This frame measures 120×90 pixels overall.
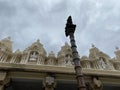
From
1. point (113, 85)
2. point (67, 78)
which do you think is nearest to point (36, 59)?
point (67, 78)

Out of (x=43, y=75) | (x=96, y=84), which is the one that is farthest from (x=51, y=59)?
(x=96, y=84)

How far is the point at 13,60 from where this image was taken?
50.7 feet

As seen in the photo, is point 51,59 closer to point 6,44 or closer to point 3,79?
point 6,44

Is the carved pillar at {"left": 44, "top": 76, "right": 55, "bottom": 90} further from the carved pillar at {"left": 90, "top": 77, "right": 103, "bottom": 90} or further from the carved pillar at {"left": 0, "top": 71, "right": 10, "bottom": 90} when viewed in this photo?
the carved pillar at {"left": 90, "top": 77, "right": 103, "bottom": 90}

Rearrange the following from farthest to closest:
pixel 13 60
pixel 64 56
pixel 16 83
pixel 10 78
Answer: pixel 64 56
pixel 13 60
pixel 16 83
pixel 10 78

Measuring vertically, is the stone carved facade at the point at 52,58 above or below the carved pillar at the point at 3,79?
above

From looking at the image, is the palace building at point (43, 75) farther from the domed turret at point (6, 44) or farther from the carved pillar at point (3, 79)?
the domed turret at point (6, 44)

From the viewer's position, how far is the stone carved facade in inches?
630

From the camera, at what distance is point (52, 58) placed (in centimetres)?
1711

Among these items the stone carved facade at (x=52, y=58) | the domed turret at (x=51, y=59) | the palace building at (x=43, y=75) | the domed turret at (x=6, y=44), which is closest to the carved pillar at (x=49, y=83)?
the palace building at (x=43, y=75)

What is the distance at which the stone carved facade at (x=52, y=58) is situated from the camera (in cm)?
1599

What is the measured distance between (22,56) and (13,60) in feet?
4.20

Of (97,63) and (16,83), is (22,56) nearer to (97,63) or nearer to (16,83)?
(16,83)

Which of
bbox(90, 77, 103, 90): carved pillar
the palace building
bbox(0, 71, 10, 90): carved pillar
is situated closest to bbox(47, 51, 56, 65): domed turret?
the palace building
